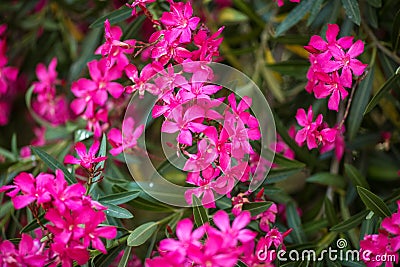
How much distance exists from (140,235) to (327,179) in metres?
0.43

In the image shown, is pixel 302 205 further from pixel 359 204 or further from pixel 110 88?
pixel 110 88

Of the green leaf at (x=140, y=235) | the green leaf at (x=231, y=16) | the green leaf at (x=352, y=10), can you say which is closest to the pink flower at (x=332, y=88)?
the green leaf at (x=352, y=10)

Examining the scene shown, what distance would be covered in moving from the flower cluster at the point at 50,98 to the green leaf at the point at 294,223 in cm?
56

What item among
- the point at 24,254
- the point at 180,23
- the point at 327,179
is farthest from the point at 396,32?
the point at 24,254

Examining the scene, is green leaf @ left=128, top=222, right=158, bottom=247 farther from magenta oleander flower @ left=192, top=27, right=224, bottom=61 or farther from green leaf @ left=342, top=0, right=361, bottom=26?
green leaf @ left=342, top=0, right=361, bottom=26

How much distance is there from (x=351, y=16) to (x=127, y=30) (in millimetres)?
467

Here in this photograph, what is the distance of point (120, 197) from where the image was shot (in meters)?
0.95

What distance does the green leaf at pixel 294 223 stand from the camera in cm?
109

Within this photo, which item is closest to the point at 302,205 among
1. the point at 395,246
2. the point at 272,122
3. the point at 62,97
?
the point at 272,122

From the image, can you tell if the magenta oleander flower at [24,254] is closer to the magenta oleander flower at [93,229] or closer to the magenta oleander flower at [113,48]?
the magenta oleander flower at [93,229]

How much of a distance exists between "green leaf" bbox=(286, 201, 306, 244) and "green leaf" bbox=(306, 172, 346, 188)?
0.07 m

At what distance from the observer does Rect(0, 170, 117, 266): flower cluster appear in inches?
31.4

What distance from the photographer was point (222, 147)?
84 cm

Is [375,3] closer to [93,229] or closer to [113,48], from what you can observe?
[113,48]
